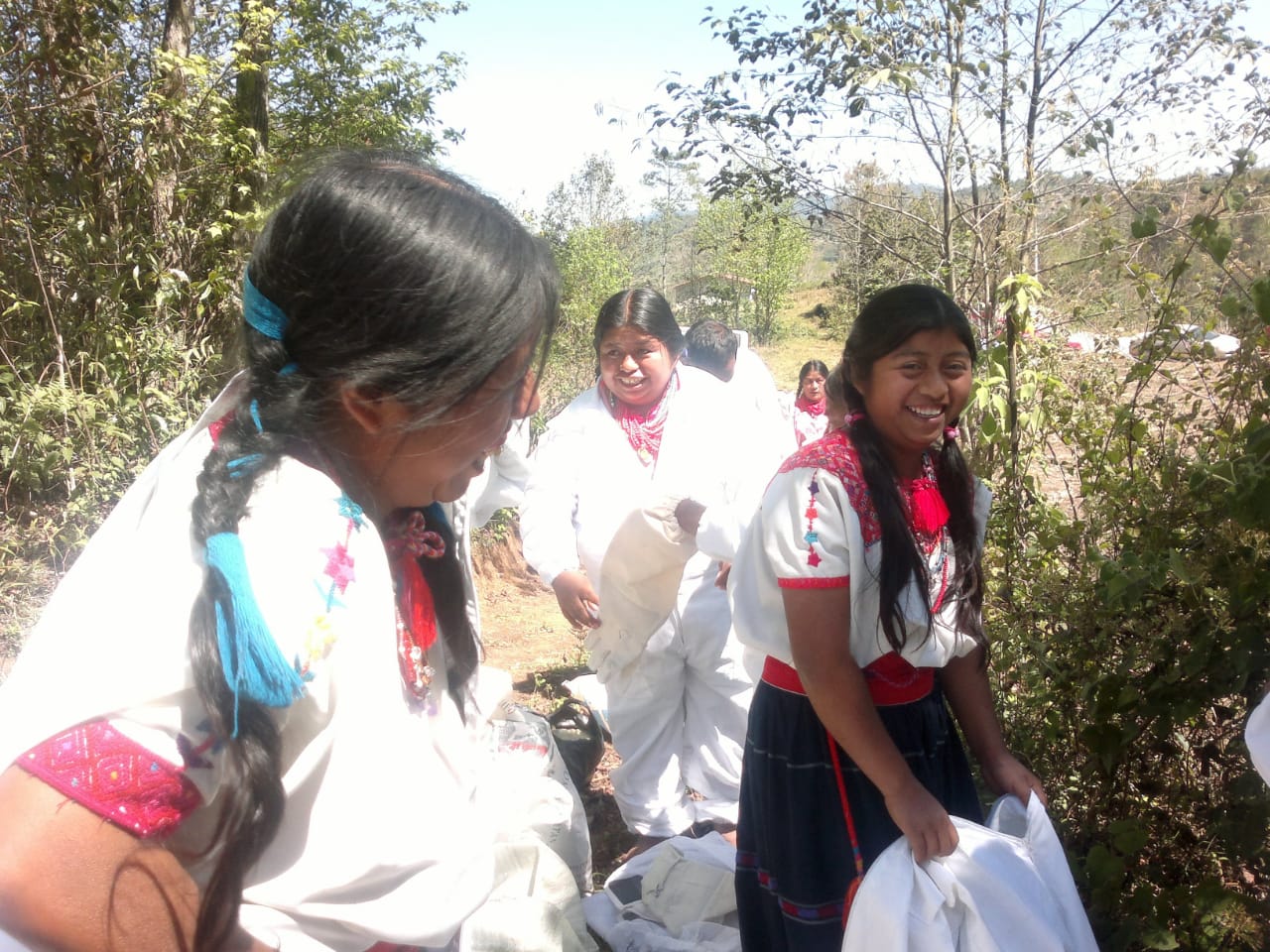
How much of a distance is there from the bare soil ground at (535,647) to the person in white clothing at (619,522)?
173mm

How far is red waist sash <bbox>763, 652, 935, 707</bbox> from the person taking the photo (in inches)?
68.1

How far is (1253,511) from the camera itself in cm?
159

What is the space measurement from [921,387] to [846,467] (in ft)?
0.70

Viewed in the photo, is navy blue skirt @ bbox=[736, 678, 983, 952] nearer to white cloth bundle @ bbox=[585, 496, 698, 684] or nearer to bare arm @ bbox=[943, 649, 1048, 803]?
bare arm @ bbox=[943, 649, 1048, 803]

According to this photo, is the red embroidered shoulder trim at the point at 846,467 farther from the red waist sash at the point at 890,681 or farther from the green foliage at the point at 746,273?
the green foliage at the point at 746,273

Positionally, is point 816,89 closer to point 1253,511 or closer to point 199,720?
point 1253,511

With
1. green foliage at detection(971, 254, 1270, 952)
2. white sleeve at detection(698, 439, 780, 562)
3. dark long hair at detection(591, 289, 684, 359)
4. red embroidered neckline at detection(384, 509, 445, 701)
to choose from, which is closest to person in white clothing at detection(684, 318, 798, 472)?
white sleeve at detection(698, 439, 780, 562)

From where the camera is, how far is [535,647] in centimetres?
514

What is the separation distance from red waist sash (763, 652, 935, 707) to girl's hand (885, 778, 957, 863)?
19 centimetres

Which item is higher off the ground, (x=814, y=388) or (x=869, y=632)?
(x=814, y=388)

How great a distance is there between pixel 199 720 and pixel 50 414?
424cm

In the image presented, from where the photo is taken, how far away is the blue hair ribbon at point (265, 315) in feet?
3.01

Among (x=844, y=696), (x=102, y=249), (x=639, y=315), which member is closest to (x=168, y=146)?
(x=102, y=249)

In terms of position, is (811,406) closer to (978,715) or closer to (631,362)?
(631,362)
